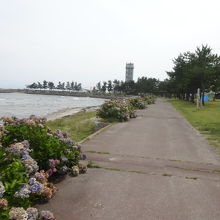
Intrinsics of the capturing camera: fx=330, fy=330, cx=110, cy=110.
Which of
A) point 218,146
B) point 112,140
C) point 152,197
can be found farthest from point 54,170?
point 218,146

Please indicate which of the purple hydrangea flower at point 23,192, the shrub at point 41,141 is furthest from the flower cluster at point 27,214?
the shrub at point 41,141

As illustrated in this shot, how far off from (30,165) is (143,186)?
214cm

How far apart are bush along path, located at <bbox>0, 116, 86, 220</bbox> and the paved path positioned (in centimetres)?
30

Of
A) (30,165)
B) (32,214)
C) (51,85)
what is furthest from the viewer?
(51,85)

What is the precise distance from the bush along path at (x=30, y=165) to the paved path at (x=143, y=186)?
0.30m

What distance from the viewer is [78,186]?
18.9 feet

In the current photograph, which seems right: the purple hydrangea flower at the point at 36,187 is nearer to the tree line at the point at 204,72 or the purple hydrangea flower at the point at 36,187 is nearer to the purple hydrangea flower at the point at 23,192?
the purple hydrangea flower at the point at 23,192

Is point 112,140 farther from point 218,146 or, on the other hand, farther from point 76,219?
point 76,219

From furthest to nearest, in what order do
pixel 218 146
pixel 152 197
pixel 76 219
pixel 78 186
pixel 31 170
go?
pixel 218 146 → pixel 78 186 → pixel 152 197 → pixel 31 170 → pixel 76 219

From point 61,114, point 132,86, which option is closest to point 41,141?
point 61,114

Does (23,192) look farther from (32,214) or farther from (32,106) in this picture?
(32,106)

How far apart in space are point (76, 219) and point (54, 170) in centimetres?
149

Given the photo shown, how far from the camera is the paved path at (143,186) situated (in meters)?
4.73

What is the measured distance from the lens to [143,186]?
5.96 meters
